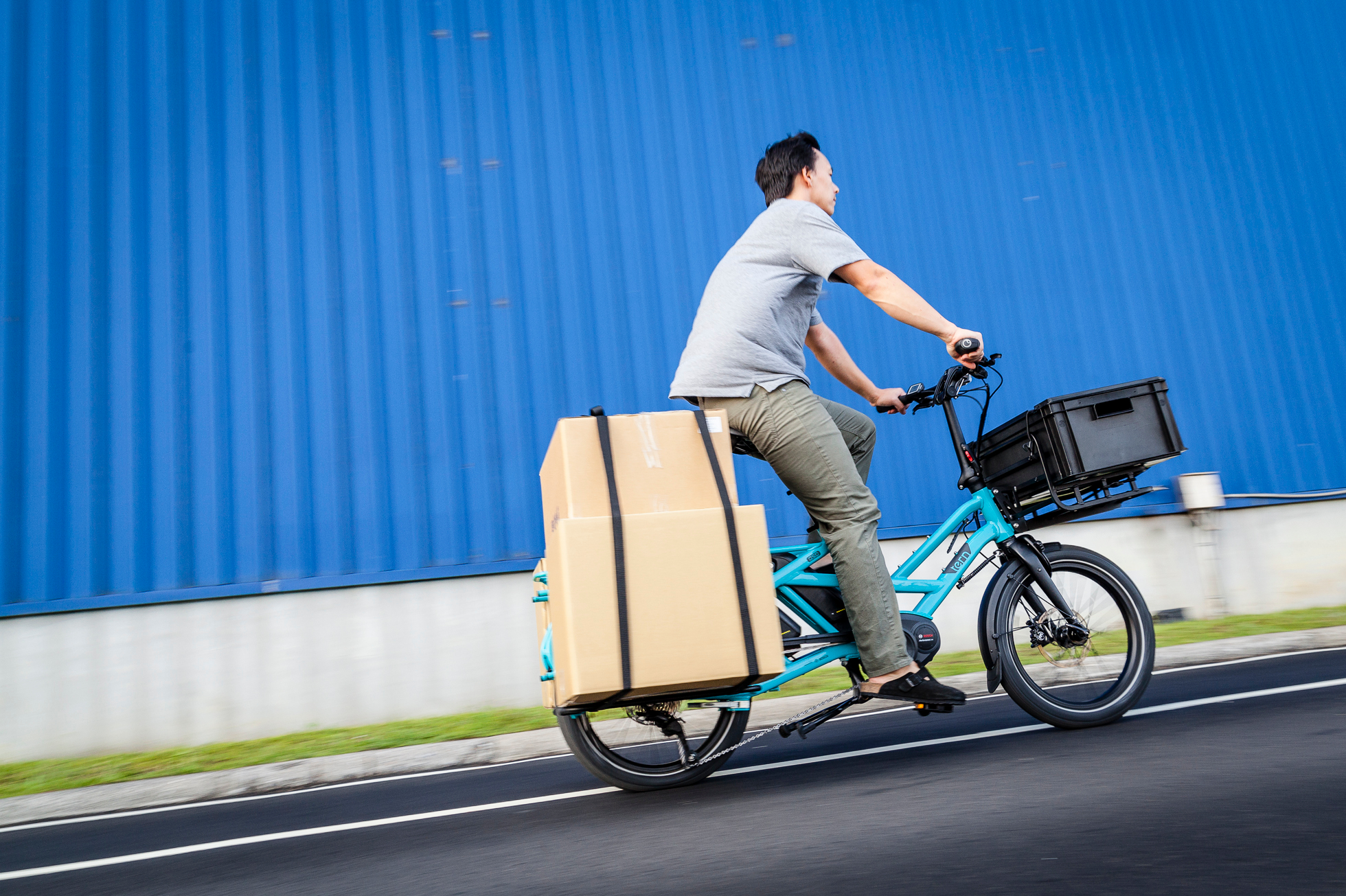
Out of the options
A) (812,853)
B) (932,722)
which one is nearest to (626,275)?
(932,722)

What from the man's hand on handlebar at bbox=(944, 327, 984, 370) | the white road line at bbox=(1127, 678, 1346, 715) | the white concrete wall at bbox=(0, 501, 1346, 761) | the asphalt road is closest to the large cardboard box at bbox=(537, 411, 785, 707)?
the asphalt road

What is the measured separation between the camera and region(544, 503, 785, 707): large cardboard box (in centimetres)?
248

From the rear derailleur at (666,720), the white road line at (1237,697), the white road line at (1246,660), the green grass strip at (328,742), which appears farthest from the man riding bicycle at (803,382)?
the white road line at (1246,660)

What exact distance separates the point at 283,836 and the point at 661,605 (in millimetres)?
1582

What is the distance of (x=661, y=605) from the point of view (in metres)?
2.54

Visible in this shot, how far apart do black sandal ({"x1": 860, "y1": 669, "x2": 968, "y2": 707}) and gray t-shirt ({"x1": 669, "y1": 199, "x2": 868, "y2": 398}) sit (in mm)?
1096

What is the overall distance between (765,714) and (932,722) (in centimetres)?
100

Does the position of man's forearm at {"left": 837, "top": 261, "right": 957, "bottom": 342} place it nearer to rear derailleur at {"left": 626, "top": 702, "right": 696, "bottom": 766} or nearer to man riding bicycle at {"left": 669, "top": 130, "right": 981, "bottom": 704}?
man riding bicycle at {"left": 669, "top": 130, "right": 981, "bottom": 704}

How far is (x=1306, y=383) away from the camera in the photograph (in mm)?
7496

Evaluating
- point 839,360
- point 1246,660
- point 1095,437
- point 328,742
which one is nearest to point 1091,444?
point 1095,437

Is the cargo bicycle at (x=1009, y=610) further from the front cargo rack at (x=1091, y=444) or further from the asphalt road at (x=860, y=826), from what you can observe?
the asphalt road at (x=860, y=826)

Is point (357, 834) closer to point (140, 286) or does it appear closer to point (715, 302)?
point (715, 302)

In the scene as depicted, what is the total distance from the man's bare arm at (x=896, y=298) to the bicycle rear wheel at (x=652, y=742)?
1.50 metres

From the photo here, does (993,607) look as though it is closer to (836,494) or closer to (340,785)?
(836,494)
